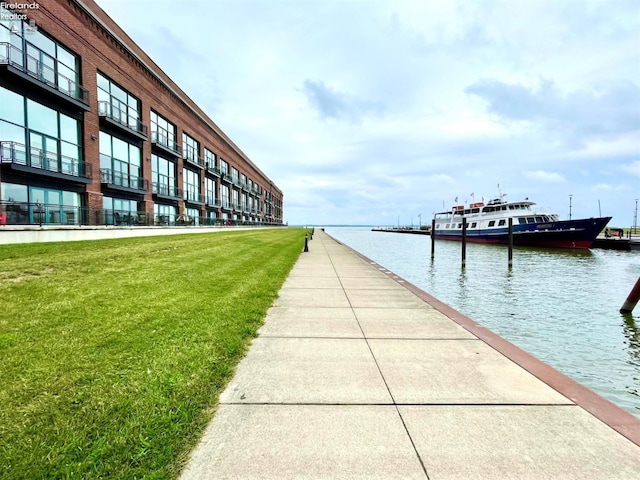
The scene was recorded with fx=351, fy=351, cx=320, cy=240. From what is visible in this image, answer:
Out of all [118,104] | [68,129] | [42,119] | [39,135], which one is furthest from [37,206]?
[118,104]

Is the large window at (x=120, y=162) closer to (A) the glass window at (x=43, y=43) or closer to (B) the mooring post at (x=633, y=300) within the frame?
(A) the glass window at (x=43, y=43)

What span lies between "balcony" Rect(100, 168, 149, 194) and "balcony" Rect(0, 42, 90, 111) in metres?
4.27

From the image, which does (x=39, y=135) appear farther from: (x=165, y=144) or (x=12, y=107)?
(x=165, y=144)

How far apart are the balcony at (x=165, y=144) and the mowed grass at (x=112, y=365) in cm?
2399

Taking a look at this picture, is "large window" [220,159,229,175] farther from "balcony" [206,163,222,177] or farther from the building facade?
the building facade

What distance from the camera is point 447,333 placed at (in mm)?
5680

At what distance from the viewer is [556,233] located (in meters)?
36.7

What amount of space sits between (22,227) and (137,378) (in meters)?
15.9

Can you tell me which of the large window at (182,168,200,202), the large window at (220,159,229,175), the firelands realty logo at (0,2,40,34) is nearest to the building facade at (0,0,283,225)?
the firelands realty logo at (0,2,40,34)

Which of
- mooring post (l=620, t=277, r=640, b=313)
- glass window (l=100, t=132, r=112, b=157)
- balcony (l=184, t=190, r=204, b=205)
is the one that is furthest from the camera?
balcony (l=184, t=190, r=204, b=205)

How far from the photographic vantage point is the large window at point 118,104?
23.4 metres

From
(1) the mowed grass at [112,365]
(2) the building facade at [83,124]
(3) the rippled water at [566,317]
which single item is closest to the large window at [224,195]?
(2) the building facade at [83,124]

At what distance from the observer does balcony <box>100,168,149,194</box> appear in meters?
23.1

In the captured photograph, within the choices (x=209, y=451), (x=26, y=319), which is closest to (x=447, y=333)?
(x=209, y=451)
